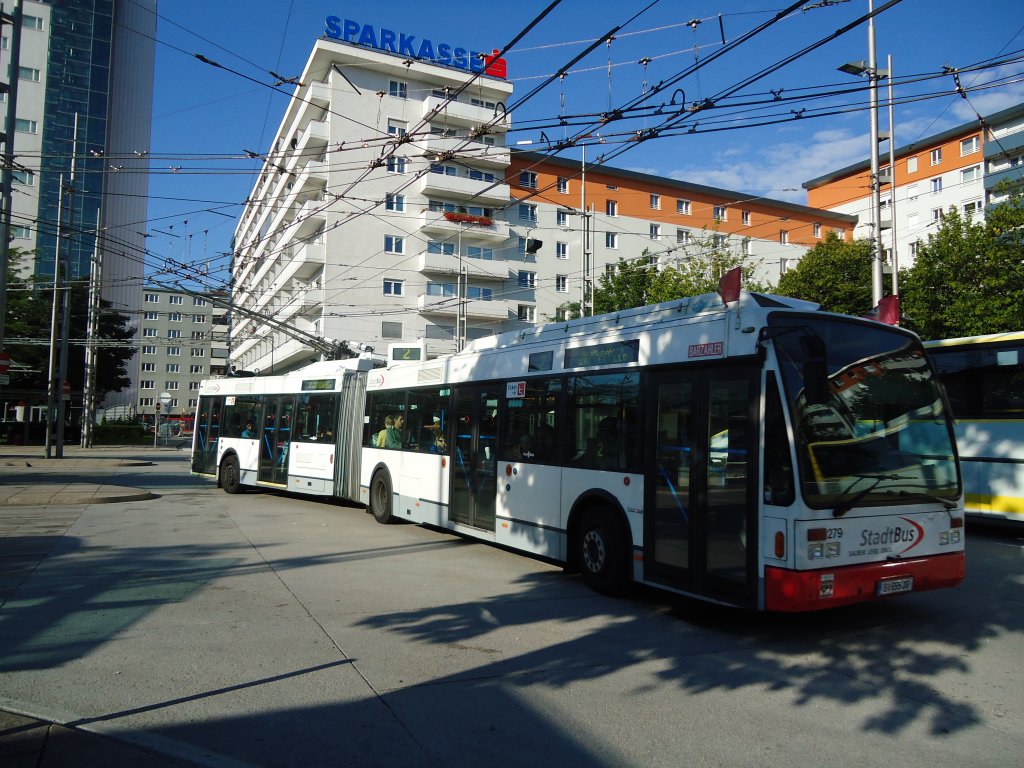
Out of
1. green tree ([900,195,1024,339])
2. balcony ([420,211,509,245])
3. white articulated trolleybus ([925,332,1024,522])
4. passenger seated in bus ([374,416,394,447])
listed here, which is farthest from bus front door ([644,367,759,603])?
balcony ([420,211,509,245])

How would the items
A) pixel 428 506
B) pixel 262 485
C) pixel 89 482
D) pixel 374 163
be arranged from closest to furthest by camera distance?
pixel 428 506, pixel 374 163, pixel 262 485, pixel 89 482

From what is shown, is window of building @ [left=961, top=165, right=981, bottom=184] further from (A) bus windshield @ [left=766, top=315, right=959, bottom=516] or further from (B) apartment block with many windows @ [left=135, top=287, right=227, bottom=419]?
(B) apartment block with many windows @ [left=135, top=287, right=227, bottom=419]

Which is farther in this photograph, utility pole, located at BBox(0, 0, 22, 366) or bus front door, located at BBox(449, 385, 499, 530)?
utility pole, located at BBox(0, 0, 22, 366)

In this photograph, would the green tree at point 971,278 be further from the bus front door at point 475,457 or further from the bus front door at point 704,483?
the bus front door at point 704,483

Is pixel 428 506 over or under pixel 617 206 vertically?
under

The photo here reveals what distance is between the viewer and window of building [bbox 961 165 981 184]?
47.7 metres

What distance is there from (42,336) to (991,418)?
53992 millimetres

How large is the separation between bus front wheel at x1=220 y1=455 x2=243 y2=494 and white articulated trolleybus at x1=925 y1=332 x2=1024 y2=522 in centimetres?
1642

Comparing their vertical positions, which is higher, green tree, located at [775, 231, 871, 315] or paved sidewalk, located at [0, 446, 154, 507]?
green tree, located at [775, 231, 871, 315]

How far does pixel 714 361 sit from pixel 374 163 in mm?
8620

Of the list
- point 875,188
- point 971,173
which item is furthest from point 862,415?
point 971,173

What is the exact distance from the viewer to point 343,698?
5.07m

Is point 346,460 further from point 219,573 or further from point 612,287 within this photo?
point 612,287

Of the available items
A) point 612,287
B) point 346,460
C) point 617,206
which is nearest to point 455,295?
point 612,287
